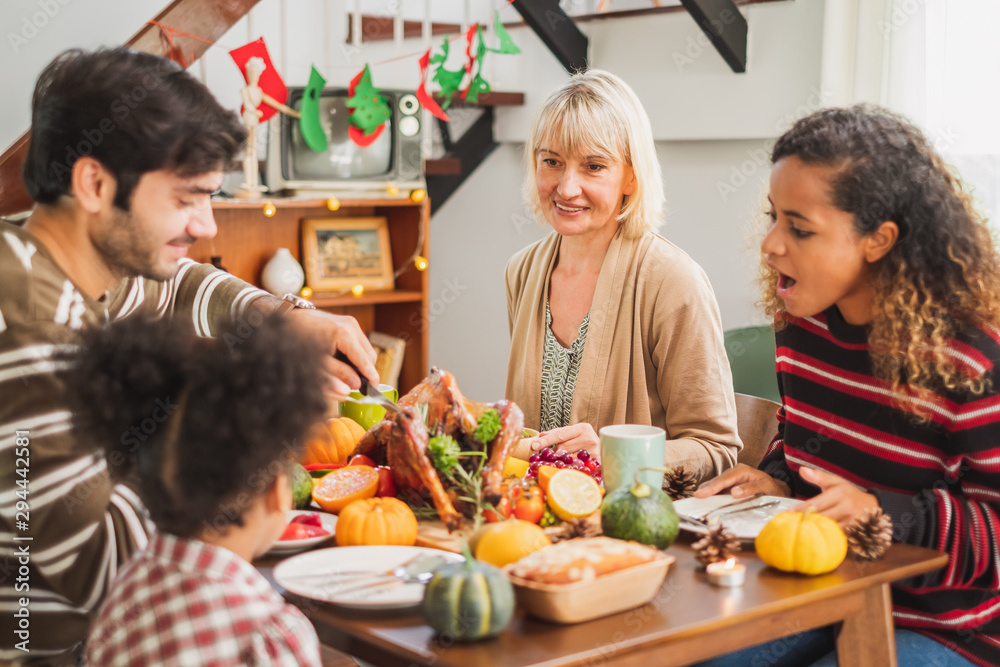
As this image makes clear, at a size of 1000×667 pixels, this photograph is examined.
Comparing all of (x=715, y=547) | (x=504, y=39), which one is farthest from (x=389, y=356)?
(x=715, y=547)

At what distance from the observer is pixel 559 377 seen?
2.19 meters

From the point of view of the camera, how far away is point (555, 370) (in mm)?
2199

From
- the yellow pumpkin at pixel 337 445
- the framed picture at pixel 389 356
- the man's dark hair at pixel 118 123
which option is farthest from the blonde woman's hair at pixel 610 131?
the framed picture at pixel 389 356

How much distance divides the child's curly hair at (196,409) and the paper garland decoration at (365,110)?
2493 millimetres

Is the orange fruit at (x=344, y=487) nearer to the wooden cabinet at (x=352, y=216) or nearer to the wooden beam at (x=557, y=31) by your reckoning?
the wooden cabinet at (x=352, y=216)

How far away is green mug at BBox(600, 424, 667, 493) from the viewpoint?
1319 mm

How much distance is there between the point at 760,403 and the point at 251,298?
3.61ft

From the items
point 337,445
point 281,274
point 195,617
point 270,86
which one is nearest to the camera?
point 195,617

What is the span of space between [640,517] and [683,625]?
0.57ft

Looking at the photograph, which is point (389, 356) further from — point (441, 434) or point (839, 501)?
point (839, 501)

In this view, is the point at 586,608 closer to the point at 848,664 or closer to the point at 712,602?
the point at 712,602

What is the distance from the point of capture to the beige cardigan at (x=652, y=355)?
1.94m

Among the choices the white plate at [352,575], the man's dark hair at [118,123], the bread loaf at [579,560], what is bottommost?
the white plate at [352,575]

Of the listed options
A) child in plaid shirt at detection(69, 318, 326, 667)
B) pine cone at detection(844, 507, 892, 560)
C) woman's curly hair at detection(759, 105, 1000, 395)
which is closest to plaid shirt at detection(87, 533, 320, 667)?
child in plaid shirt at detection(69, 318, 326, 667)
